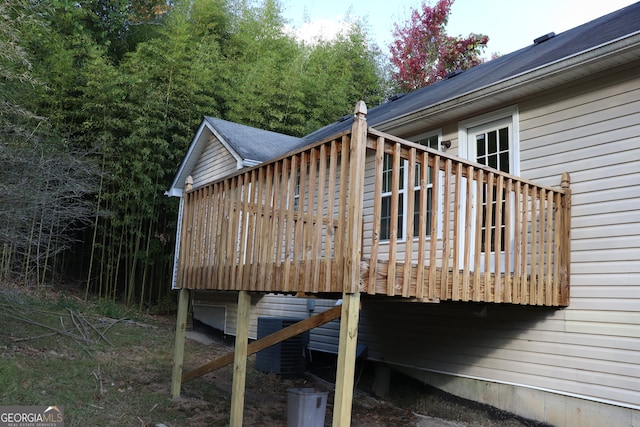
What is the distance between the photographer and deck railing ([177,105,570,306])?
11.8 feet

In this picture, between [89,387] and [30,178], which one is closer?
[89,387]

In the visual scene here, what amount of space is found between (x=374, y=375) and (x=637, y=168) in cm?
434

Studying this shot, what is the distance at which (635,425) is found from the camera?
4.34m

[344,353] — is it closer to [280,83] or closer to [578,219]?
[578,219]

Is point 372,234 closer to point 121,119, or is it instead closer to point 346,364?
point 346,364

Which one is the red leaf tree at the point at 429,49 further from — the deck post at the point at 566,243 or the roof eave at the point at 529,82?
the deck post at the point at 566,243

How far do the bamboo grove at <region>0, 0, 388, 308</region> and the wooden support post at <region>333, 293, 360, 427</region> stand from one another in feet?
19.2

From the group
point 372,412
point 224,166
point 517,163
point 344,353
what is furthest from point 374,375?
point 224,166

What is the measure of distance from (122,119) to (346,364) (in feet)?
31.1

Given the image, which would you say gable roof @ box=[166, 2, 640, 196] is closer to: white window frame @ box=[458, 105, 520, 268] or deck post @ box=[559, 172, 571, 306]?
white window frame @ box=[458, 105, 520, 268]

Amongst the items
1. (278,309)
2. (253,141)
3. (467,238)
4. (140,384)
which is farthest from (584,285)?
(253,141)

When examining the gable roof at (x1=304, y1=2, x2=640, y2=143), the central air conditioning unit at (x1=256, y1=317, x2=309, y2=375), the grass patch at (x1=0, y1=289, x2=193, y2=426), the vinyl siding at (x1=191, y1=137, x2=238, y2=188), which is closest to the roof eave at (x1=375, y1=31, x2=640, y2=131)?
the gable roof at (x1=304, y1=2, x2=640, y2=143)

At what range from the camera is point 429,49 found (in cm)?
2086

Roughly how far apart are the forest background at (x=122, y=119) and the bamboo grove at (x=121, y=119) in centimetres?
3
